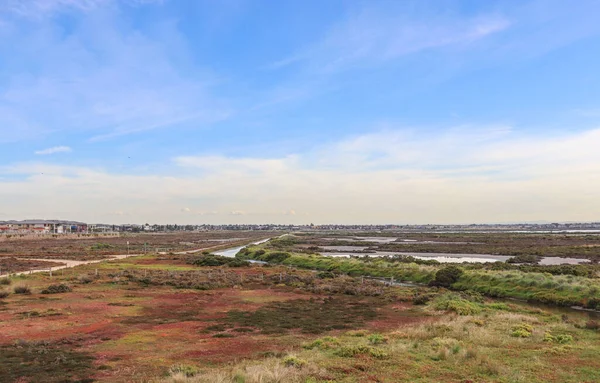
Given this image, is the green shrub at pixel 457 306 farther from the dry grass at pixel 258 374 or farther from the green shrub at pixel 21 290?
the green shrub at pixel 21 290

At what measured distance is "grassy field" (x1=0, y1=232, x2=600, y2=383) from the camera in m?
13.9

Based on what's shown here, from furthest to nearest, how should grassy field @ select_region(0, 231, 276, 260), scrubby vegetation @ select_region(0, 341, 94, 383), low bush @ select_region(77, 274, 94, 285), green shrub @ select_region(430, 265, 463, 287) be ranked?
grassy field @ select_region(0, 231, 276, 260)
green shrub @ select_region(430, 265, 463, 287)
low bush @ select_region(77, 274, 94, 285)
scrubby vegetation @ select_region(0, 341, 94, 383)

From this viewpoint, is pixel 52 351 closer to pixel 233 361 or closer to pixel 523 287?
pixel 233 361

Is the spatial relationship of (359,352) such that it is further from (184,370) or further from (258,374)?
(184,370)

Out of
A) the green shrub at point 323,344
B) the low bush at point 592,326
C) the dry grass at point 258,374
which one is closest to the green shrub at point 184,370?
the dry grass at point 258,374

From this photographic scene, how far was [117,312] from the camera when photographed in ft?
85.6

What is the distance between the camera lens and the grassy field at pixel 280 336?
13.9m

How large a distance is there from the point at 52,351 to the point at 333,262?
4590cm

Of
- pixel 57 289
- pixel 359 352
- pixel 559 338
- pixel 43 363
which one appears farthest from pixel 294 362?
pixel 57 289

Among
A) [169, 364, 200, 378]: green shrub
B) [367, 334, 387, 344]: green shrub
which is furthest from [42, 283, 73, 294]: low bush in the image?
[367, 334, 387, 344]: green shrub

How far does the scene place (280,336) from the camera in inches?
806

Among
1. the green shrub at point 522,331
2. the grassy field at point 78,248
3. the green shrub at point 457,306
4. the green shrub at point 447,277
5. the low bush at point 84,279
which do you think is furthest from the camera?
the grassy field at point 78,248

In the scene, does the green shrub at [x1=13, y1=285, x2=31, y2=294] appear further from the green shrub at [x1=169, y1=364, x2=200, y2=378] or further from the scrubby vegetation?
the green shrub at [x1=169, y1=364, x2=200, y2=378]

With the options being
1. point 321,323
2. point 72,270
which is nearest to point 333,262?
point 72,270
